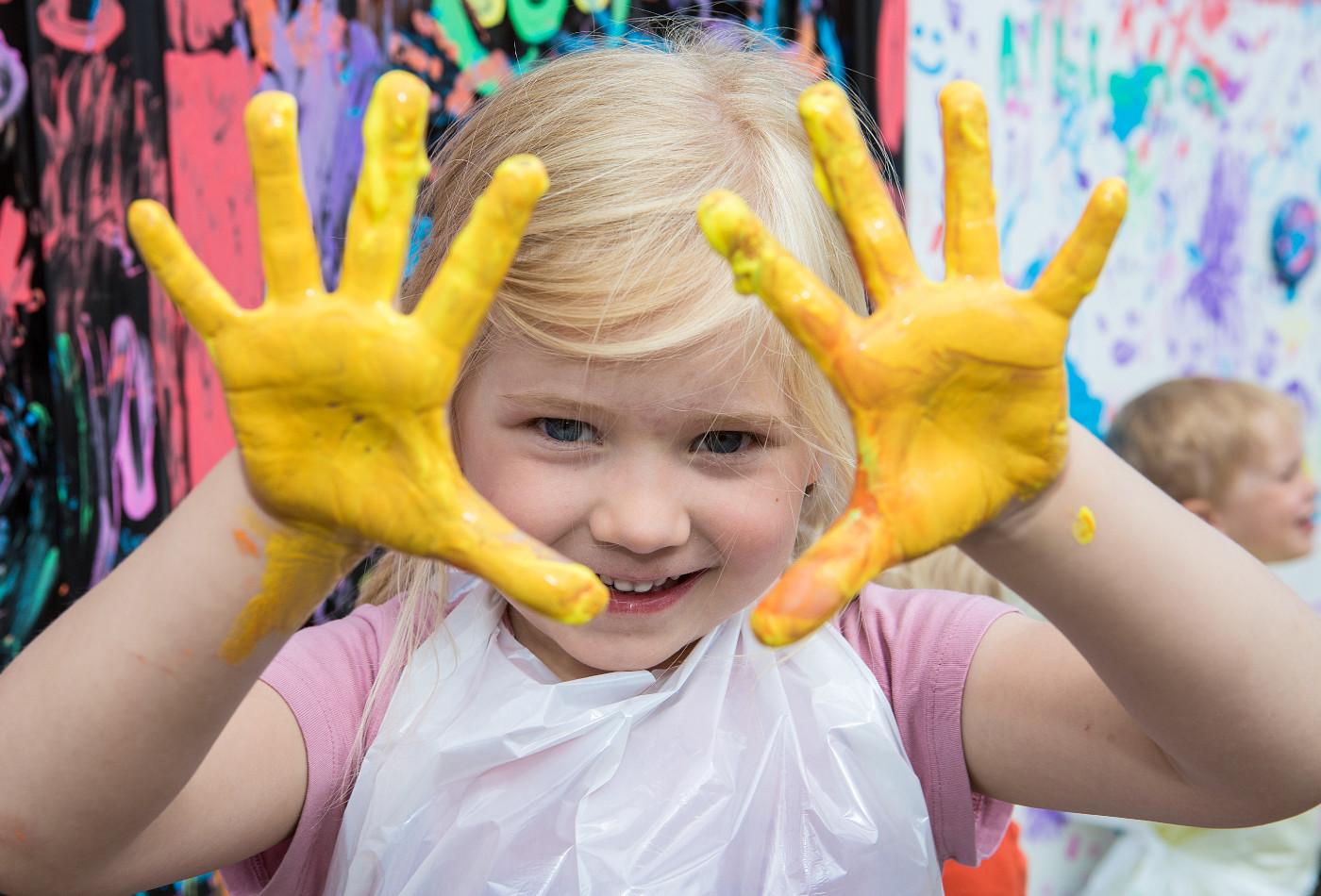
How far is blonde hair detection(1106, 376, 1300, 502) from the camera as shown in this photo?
6.49 ft

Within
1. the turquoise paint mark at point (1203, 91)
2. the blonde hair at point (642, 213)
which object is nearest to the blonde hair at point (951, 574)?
the blonde hair at point (642, 213)

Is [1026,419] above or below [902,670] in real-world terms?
above

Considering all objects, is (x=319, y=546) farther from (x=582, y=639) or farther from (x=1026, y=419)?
(x=1026, y=419)

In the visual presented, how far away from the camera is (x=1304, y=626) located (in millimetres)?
719

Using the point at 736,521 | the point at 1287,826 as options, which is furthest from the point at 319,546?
the point at 1287,826

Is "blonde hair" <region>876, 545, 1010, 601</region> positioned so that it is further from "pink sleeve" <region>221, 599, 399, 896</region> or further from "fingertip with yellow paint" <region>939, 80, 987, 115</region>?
"fingertip with yellow paint" <region>939, 80, 987, 115</region>

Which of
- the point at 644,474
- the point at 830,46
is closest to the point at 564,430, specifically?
the point at 644,474

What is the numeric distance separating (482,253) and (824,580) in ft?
0.76

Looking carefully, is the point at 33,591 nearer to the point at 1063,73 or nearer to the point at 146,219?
the point at 146,219

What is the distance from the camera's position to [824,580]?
0.57 m

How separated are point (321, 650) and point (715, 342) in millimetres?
404

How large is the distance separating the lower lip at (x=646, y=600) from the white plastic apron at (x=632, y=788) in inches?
2.6

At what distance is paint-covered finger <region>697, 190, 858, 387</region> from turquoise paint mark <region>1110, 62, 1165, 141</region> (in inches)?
70.5

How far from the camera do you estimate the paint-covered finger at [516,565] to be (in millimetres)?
570
